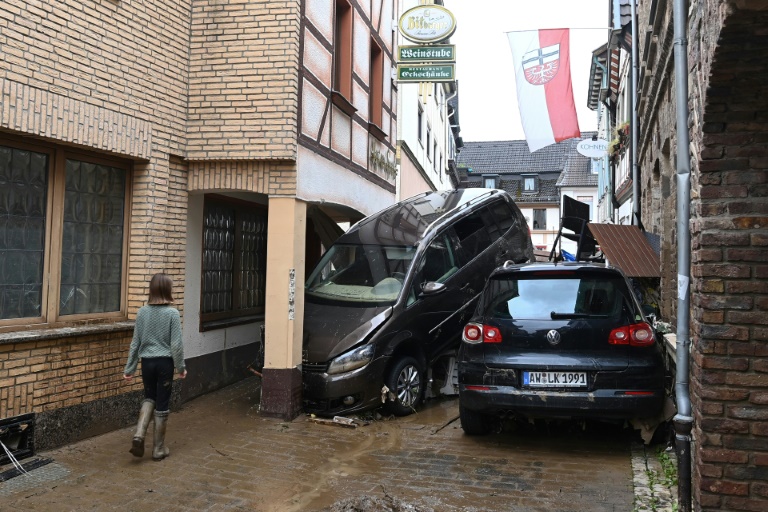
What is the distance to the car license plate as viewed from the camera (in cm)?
556

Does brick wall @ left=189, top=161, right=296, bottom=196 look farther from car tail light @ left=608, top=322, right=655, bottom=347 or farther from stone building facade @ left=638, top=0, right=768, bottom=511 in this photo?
stone building facade @ left=638, top=0, right=768, bottom=511

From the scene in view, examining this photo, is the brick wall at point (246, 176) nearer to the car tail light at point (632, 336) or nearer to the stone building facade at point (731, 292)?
the car tail light at point (632, 336)

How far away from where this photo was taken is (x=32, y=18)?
544cm

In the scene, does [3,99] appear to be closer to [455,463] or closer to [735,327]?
[455,463]

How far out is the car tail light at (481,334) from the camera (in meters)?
5.97

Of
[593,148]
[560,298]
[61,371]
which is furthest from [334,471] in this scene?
[593,148]

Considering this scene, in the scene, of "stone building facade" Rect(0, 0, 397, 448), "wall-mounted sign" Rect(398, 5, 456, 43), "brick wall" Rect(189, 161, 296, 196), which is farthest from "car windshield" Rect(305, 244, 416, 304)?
"wall-mounted sign" Rect(398, 5, 456, 43)

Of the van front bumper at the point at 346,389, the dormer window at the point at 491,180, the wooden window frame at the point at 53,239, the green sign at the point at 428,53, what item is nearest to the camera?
the wooden window frame at the point at 53,239

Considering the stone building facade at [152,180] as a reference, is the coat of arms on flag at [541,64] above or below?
above

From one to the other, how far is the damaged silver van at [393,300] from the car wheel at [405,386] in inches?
0.5

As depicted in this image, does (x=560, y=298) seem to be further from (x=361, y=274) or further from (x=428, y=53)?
(x=428, y=53)

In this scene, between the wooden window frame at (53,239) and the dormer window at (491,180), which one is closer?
the wooden window frame at (53,239)

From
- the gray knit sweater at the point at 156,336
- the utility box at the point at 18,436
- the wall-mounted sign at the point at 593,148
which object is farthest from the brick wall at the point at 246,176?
the wall-mounted sign at the point at 593,148

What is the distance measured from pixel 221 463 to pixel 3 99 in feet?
11.2
